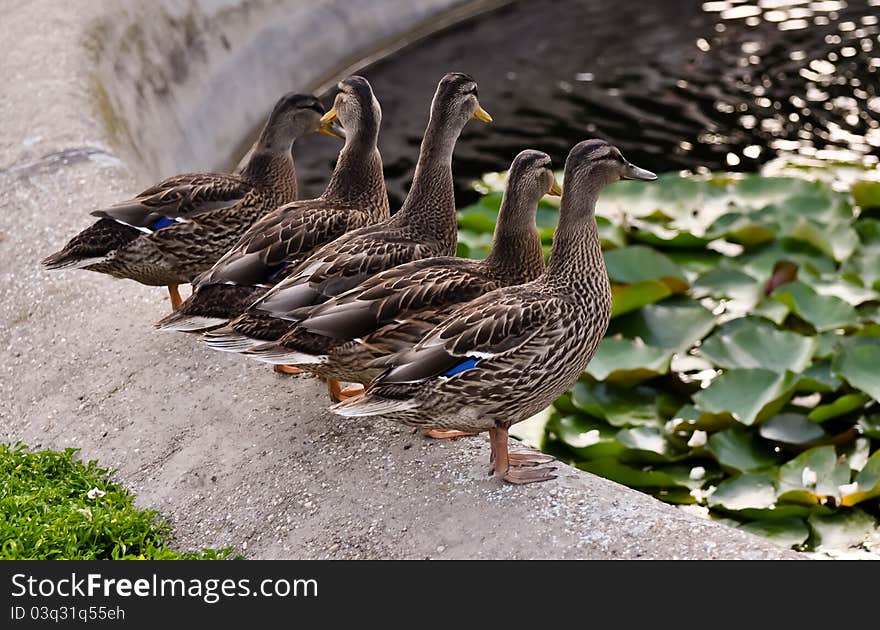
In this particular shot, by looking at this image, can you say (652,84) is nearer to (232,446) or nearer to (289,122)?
(289,122)

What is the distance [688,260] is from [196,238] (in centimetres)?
300

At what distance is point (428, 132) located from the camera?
5.70 meters

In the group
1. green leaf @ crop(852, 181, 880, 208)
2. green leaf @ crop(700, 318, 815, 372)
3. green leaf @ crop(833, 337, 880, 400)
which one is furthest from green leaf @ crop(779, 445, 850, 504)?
green leaf @ crop(852, 181, 880, 208)

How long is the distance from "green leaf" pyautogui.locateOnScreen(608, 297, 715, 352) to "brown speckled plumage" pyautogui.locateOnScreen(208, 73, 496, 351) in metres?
1.51

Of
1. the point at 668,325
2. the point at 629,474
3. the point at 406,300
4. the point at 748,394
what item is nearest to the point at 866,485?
the point at 748,394

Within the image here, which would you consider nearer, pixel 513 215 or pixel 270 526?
pixel 270 526

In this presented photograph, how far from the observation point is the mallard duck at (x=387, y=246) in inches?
202

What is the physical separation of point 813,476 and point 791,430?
34 centimetres

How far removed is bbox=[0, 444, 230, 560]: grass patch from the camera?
4.85 m

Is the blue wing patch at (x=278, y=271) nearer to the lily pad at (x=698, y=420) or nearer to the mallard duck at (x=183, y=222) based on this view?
the mallard duck at (x=183, y=222)

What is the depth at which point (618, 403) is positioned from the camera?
6320 mm

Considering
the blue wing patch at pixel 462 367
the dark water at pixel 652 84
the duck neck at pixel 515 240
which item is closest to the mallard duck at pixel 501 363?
the blue wing patch at pixel 462 367
